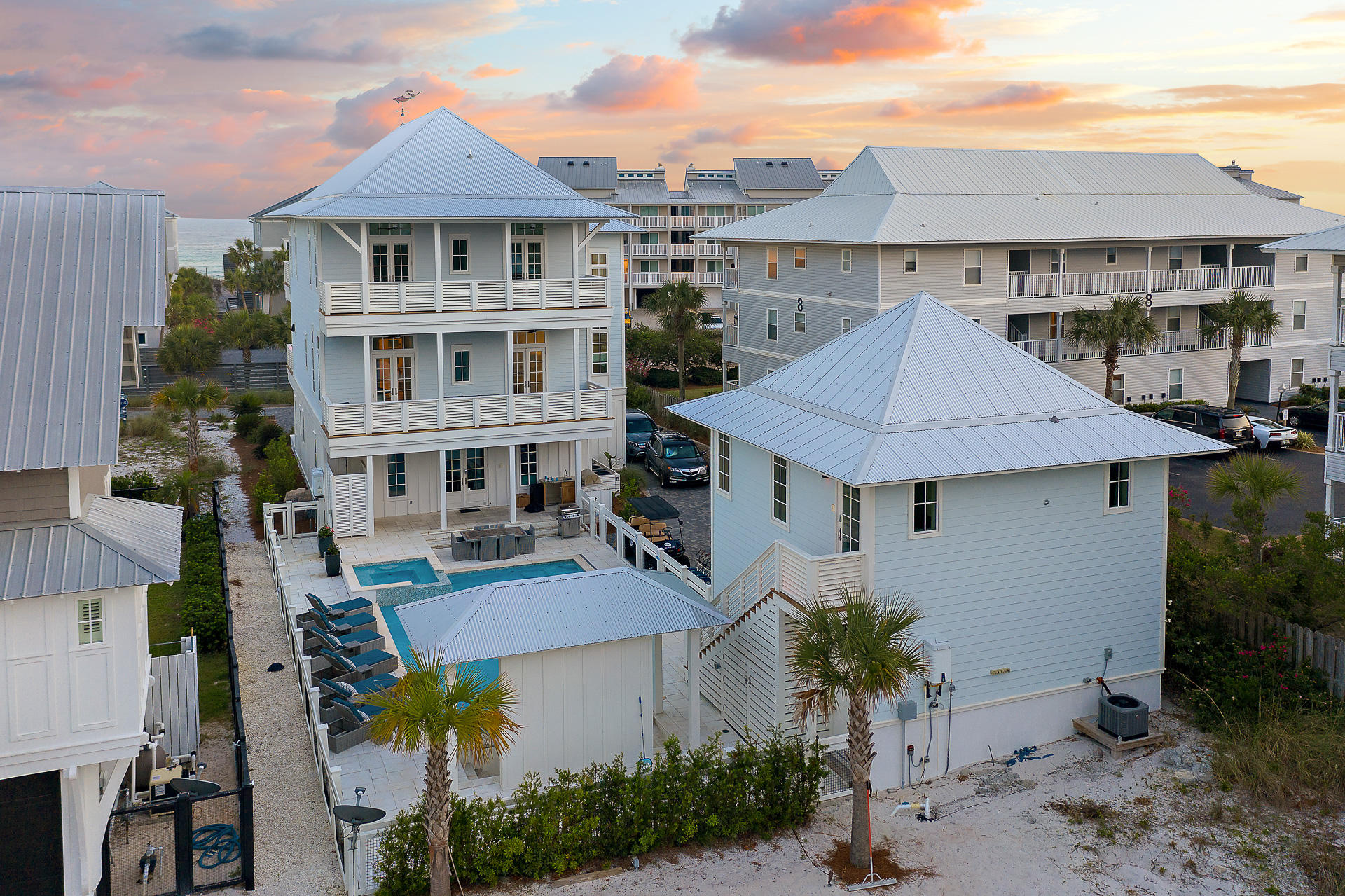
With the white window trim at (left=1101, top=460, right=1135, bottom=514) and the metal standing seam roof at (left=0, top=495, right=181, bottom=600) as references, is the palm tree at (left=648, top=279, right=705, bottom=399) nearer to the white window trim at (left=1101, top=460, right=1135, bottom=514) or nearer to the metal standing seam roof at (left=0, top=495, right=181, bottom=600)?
the white window trim at (left=1101, top=460, right=1135, bottom=514)

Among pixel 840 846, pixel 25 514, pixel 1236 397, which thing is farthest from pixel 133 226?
pixel 1236 397

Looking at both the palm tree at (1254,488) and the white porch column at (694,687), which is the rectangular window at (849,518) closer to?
the white porch column at (694,687)

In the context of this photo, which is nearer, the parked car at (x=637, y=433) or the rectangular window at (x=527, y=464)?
the rectangular window at (x=527, y=464)

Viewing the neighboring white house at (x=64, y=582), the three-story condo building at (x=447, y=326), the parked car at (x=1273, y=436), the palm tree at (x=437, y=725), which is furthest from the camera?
the parked car at (x=1273, y=436)

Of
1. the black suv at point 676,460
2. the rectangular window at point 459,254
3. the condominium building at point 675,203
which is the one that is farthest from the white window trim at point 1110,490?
the condominium building at point 675,203

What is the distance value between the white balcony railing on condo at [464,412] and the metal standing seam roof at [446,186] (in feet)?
15.6

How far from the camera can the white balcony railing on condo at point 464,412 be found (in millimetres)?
29141

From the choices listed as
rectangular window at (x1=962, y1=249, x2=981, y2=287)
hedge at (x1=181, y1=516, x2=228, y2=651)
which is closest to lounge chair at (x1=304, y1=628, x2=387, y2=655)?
hedge at (x1=181, y1=516, x2=228, y2=651)

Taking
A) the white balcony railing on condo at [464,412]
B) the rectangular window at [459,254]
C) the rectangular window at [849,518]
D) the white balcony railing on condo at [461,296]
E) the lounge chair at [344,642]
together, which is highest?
the rectangular window at [459,254]

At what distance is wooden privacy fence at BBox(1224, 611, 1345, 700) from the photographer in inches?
691

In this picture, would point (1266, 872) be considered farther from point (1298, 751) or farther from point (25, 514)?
point (25, 514)

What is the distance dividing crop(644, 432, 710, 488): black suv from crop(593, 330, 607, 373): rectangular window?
3.01m

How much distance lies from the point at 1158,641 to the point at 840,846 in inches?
277

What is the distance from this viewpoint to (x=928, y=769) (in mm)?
17219
